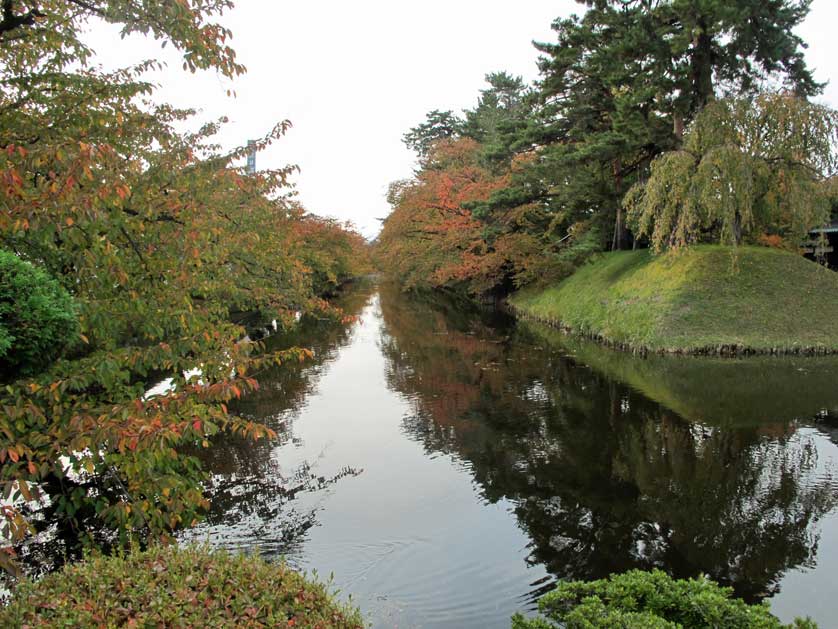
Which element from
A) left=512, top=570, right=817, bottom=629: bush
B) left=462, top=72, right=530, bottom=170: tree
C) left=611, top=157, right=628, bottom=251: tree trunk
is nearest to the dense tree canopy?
left=512, top=570, right=817, bottom=629: bush

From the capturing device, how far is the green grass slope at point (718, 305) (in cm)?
1814

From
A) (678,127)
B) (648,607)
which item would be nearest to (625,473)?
(648,607)

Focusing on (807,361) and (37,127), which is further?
(807,361)

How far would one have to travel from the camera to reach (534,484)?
9156 millimetres

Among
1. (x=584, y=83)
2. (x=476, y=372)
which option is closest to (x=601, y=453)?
(x=476, y=372)

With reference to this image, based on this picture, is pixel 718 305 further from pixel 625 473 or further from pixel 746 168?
pixel 625 473

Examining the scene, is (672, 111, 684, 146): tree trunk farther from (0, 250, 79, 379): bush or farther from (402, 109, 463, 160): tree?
(402, 109, 463, 160): tree

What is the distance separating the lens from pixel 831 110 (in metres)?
19.3

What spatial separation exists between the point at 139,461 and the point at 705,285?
19648 mm

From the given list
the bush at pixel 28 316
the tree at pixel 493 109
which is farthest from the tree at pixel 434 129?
the bush at pixel 28 316

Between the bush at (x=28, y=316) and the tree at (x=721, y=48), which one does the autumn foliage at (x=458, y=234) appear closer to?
the tree at (x=721, y=48)

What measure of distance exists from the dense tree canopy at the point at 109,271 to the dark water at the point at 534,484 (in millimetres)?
1984

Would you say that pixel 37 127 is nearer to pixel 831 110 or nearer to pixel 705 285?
pixel 705 285

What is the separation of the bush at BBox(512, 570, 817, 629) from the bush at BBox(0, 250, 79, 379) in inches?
144
